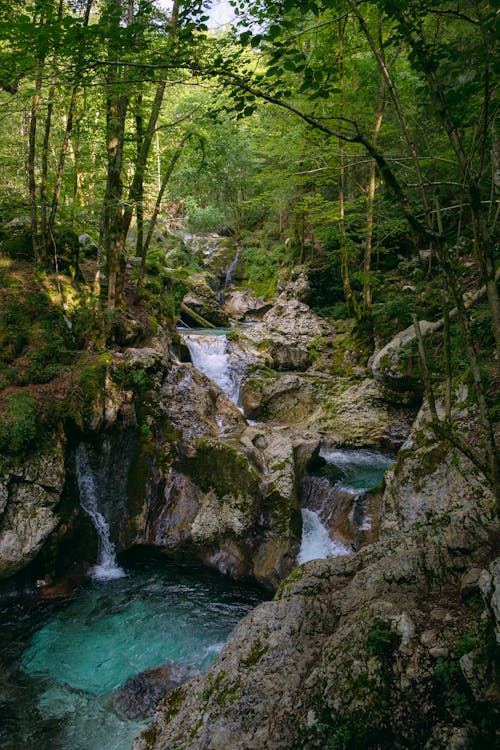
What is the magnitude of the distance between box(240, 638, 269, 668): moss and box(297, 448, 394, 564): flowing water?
12.9ft

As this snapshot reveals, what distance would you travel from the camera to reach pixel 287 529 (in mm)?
7797

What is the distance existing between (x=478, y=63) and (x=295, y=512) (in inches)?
286

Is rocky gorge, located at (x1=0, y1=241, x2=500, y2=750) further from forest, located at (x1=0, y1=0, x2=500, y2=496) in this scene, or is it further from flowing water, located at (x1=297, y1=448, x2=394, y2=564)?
forest, located at (x1=0, y1=0, x2=500, y2=496)

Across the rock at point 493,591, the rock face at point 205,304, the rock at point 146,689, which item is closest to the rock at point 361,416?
the rock at point 146,689

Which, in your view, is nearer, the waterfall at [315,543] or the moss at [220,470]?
the waterfall at [315,543]

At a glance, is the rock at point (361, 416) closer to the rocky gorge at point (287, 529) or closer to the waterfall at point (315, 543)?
the rocky gorge at point (287, 529)

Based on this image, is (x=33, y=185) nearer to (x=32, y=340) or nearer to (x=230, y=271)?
(x=32, y=340)

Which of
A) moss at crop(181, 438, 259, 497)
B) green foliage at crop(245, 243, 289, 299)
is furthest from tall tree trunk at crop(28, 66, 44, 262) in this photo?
green foliage at crop(245, 243, 289, 299)

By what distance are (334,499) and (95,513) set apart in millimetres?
4794

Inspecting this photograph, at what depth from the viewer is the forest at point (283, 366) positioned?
2.47m

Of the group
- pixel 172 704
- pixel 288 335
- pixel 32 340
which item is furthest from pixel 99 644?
pixel 288 335

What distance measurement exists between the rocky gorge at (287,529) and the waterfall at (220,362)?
8 centimetres

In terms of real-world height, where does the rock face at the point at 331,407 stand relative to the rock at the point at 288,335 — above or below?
below

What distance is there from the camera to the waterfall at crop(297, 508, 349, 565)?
765cm
